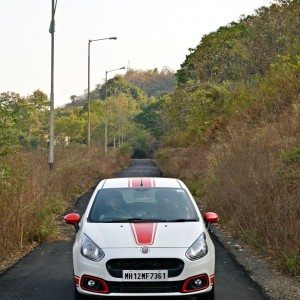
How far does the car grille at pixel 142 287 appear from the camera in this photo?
677 cm

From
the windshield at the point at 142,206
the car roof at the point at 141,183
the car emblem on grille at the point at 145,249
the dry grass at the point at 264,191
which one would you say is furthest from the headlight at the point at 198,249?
the dry grass at the point at 264,191

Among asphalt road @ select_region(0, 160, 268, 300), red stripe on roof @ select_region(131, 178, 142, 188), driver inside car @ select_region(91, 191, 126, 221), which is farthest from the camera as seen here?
red stripe on roof @ select_region(131, 178, 142, 188)

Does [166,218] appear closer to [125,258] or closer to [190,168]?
[125,258]

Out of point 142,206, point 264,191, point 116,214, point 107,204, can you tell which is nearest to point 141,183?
point 142,206

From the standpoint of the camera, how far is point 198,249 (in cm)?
708

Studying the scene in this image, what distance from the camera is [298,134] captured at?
55.5ft

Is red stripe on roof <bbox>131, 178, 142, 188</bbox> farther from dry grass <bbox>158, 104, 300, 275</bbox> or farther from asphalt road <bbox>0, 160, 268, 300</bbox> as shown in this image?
dry grass <bbox>158, 104, 300, 275</bbox>

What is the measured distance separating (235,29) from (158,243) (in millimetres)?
47054

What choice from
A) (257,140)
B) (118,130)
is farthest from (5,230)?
(118,130)

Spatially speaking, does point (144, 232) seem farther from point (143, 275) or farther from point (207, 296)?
point (207, 296)

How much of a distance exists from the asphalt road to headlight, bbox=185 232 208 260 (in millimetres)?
916

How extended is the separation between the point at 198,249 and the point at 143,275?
2.49ft

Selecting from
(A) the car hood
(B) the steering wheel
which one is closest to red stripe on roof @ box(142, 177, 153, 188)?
(B) the steering wheel

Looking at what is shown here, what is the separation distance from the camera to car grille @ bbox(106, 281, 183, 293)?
22.2 ft
